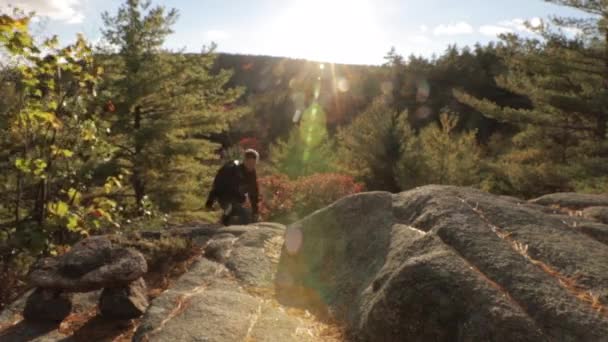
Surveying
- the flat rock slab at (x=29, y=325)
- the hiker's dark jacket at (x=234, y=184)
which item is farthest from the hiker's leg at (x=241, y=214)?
the flat rock slab at (x=29, y=325)

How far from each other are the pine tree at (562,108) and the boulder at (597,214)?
329 inches

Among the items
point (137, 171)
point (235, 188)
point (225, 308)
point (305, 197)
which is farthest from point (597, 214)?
point (137, 171)

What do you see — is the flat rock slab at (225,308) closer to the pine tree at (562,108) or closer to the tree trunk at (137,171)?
the tree trunk at (137,171)

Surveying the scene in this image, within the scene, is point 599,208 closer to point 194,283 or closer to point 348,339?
point 348,339

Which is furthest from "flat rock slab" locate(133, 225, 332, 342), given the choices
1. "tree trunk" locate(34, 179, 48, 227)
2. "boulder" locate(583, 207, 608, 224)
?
"boulder" locate(583, 207, 608, 224)

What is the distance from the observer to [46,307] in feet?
14.6

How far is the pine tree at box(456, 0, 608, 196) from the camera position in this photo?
13.1 m

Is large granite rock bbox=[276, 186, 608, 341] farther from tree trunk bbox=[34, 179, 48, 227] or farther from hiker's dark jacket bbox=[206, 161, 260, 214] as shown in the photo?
tree trunk bbox=[34, 179, 48, 227]

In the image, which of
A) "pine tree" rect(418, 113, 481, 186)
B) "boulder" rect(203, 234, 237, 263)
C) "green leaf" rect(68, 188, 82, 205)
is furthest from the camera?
"pine tree" rect(418, 113, 481, 186)

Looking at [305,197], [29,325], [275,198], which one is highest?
[29,325]

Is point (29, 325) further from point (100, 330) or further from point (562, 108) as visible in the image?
point (562, 108)

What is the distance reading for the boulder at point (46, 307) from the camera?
14.6ft

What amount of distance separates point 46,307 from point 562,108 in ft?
47.3

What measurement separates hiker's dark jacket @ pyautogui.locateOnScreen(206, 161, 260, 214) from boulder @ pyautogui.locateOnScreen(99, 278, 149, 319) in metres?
3.41
